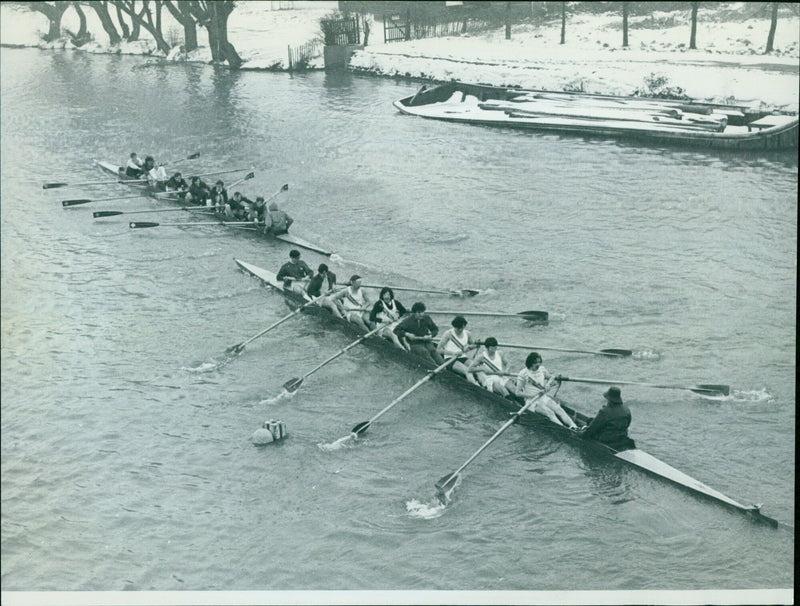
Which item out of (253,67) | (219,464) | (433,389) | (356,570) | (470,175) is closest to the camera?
(356,570)

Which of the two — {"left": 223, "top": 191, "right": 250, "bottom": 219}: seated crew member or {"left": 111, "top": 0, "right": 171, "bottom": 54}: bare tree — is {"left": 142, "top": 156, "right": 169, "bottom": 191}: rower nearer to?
{"left": 223, "top": 191, "right": 250, "bottom": 219}: seated crew member

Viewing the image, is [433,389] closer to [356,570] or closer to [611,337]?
[611,337]

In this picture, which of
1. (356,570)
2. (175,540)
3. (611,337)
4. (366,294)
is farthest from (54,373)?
(611,337)

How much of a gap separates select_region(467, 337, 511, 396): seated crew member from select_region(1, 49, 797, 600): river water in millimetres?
294

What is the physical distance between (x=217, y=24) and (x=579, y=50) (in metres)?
4.20

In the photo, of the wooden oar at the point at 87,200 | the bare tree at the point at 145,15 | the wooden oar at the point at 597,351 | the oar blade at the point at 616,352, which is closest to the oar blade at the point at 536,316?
the wooden oar at the point at 597,351

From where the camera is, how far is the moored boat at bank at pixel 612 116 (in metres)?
8.76

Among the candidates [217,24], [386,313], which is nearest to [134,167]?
[217,24]

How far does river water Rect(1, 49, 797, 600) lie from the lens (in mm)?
5906

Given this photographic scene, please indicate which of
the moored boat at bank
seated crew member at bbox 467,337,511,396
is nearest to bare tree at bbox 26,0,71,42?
the moored boat at bank

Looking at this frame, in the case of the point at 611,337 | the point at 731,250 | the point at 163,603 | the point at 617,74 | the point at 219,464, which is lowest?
the point at 163,603

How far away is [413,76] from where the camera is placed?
11.0 m

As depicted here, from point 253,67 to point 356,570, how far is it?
21.8ft

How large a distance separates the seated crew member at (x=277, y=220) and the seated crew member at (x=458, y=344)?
4223 millimetres
